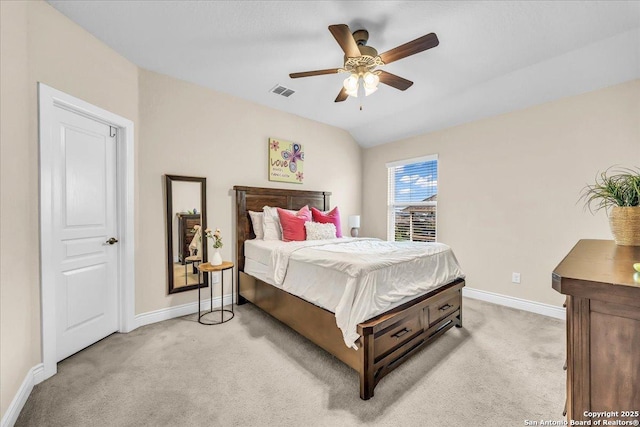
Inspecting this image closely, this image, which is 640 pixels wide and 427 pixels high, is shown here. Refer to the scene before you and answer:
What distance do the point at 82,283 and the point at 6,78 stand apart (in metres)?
1.65

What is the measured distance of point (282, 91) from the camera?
332 centimetres

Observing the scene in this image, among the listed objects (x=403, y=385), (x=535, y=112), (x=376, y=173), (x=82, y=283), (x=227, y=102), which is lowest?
(x=403, y=385)

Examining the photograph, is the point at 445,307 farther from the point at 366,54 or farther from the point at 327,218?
the point at 366,54

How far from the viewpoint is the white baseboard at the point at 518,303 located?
2.97 metres

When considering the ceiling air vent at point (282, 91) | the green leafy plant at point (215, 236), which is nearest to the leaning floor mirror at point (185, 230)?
the green leafy plant at point (215, 236)

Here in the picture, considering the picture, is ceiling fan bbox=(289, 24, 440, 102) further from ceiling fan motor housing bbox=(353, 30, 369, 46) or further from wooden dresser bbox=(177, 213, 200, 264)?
wooden dresser bbox=(177, 213, 200, 264)

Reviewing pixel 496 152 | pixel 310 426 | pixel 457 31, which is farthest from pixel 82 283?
pixel 496 152

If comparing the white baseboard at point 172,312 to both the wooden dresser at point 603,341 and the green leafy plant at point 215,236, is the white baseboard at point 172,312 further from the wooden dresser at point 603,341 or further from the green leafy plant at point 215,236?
the wooden dresser at point 603,341

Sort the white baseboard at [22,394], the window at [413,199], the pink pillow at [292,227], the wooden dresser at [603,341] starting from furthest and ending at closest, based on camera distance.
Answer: the window at [413,199] → the pink pillow at [292,227] → the white baseboard at [22,394] → the wooden dresser at [603,341]

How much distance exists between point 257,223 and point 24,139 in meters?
2.20

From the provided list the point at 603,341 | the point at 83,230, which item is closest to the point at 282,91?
the point at 83,230

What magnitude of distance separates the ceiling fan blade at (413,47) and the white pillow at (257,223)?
2362 millimetres

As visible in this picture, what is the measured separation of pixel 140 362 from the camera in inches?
83.6

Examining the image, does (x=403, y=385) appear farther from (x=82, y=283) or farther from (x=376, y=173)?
(x=376, y=173)
